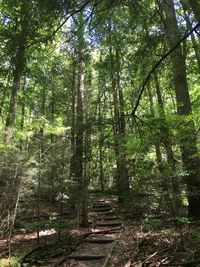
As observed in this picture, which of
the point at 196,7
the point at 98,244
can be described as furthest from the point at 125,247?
the point at 196,7

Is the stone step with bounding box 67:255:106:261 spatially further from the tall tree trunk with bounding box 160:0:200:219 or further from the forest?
the tall tree trunk with bounding box 160:0:200:219

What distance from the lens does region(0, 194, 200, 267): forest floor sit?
5.79 meters

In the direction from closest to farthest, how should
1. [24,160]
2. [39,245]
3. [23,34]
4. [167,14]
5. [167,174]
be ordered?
1. [23,34]
2. [167,174]
3. [39,245]
4. [24,160]
5. [167,14]

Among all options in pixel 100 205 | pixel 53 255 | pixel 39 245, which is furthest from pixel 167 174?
pixel 100 205

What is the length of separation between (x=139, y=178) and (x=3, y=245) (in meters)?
4.31

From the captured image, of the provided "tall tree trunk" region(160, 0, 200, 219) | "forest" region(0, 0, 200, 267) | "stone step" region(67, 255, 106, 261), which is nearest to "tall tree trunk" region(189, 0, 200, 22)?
"forest" region(0, 0, 200, 267)

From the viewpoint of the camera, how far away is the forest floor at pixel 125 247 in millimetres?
5787


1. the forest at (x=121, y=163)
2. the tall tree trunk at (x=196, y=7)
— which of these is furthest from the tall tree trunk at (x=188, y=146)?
the tall tree trunk at (x=196, y=7)

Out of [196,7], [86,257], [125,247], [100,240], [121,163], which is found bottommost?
[86,257]

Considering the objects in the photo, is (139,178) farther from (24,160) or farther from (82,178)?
(24,160)

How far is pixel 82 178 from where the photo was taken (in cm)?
993

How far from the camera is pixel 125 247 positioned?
701 centimetres

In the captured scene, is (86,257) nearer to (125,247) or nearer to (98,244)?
(125,247)

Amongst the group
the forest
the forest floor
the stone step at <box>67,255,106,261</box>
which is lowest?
the stone step at <box>67,255,106,261</box>
